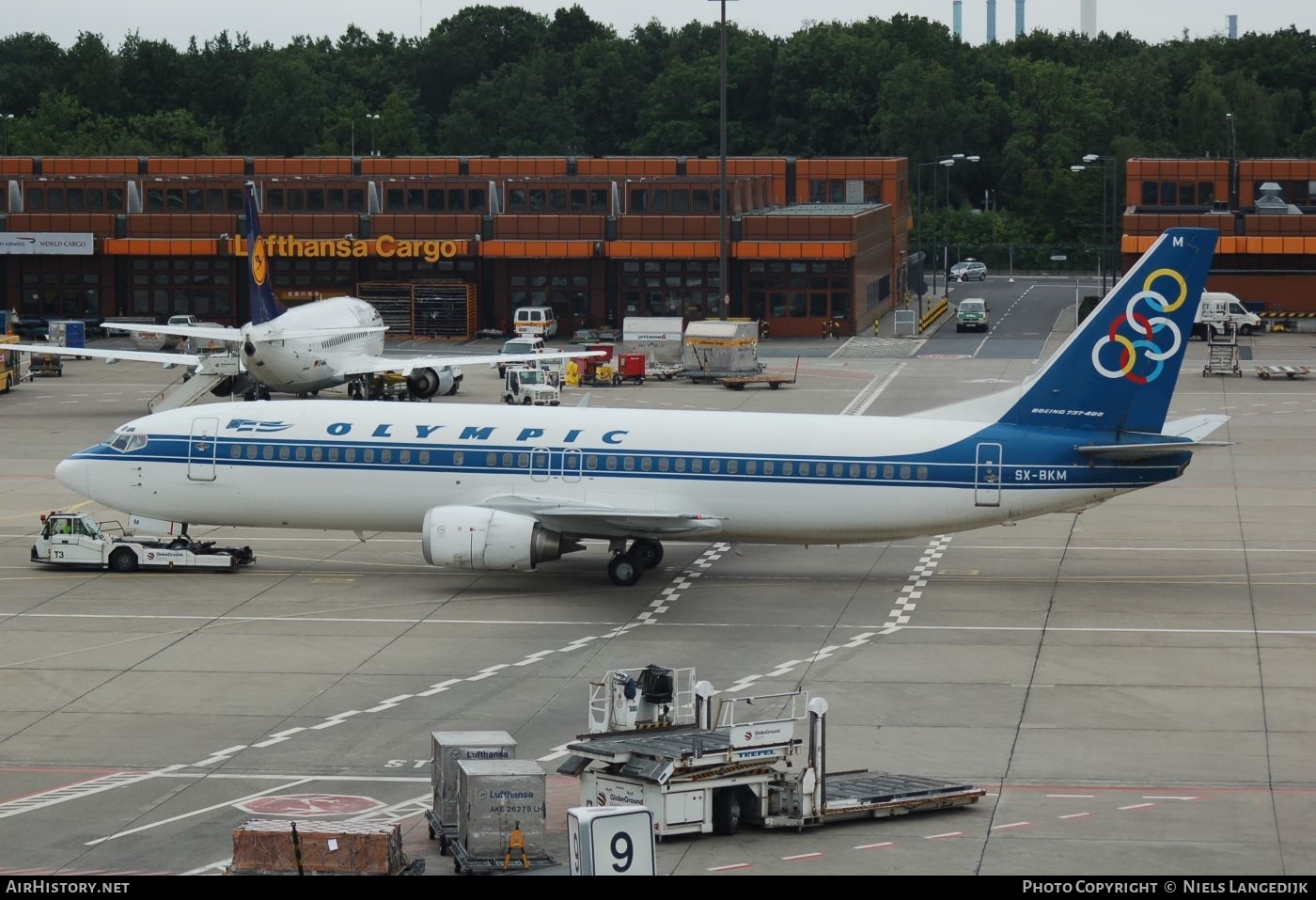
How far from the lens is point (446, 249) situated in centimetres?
11562

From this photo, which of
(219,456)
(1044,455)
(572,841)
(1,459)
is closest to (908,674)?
(1044,455)

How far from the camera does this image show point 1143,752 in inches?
1275

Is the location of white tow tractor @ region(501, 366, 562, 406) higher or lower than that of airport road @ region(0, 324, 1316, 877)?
higher

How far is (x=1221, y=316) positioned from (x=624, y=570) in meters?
73.5

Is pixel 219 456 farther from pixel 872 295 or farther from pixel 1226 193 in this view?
pixel 1226 193

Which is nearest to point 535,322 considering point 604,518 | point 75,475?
point 75,475

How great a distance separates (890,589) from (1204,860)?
20837 millimetres

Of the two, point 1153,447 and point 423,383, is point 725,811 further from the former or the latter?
point 423,383

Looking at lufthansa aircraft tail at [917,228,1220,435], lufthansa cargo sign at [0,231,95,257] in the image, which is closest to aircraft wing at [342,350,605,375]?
lufthansa aircraft tail at [917,228,1220,435]

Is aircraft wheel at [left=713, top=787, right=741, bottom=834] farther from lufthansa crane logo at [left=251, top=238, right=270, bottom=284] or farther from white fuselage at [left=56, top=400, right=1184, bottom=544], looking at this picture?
lufthansa crane logo at [left=251, top=238, right=270, bottom=284]

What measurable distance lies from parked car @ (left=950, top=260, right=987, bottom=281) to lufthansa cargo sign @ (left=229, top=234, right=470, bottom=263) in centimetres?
7018

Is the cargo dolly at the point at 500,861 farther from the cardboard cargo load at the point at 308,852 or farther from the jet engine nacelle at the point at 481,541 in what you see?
the jet engine nacelle at the point at 481,541

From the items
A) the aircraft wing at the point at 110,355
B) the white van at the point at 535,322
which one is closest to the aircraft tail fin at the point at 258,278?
the aircraft wing at the point at 110,355

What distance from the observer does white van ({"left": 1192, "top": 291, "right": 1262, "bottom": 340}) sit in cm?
11088
